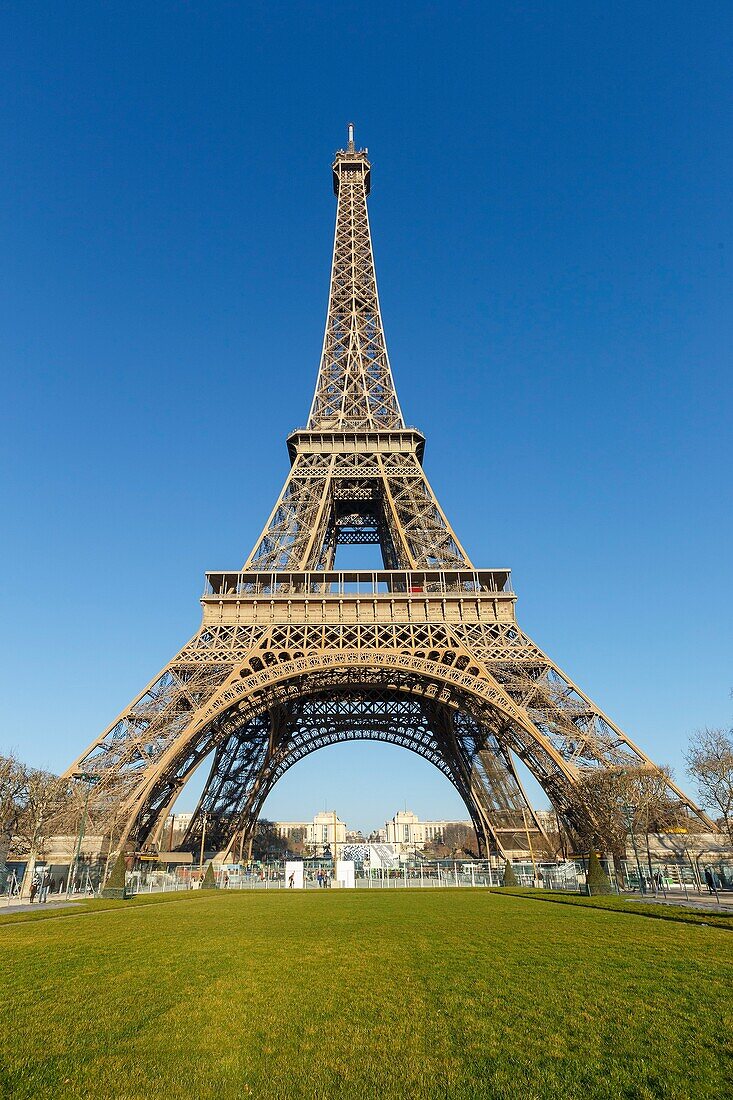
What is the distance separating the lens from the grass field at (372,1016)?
16.8 feet

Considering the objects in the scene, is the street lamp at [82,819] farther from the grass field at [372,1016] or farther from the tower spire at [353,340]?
the tower spire at [353,340]

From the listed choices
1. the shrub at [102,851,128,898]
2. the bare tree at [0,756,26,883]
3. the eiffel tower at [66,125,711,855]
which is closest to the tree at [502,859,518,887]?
the eiffel tower at [66,125,711,855]

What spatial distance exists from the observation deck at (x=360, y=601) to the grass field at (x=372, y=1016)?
2365 cm

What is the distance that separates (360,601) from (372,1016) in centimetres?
3055

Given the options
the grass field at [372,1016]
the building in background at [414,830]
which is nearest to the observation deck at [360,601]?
the grass field at [372,1016]

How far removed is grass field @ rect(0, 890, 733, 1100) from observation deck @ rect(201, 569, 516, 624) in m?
23.6

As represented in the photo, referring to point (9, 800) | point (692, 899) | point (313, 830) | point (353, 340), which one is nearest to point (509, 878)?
point (692, 899)

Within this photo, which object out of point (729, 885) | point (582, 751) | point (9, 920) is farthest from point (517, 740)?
point (9, 920)

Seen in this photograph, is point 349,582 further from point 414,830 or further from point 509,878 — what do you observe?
point 414,830

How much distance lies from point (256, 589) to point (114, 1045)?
1270 inches

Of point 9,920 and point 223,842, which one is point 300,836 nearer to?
point 223,842

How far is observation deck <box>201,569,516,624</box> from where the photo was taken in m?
36.9

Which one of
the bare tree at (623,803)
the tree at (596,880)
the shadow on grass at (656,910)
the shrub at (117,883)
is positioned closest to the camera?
the shadow on grass at (656,910)

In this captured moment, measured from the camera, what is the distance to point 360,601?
1474 inches
